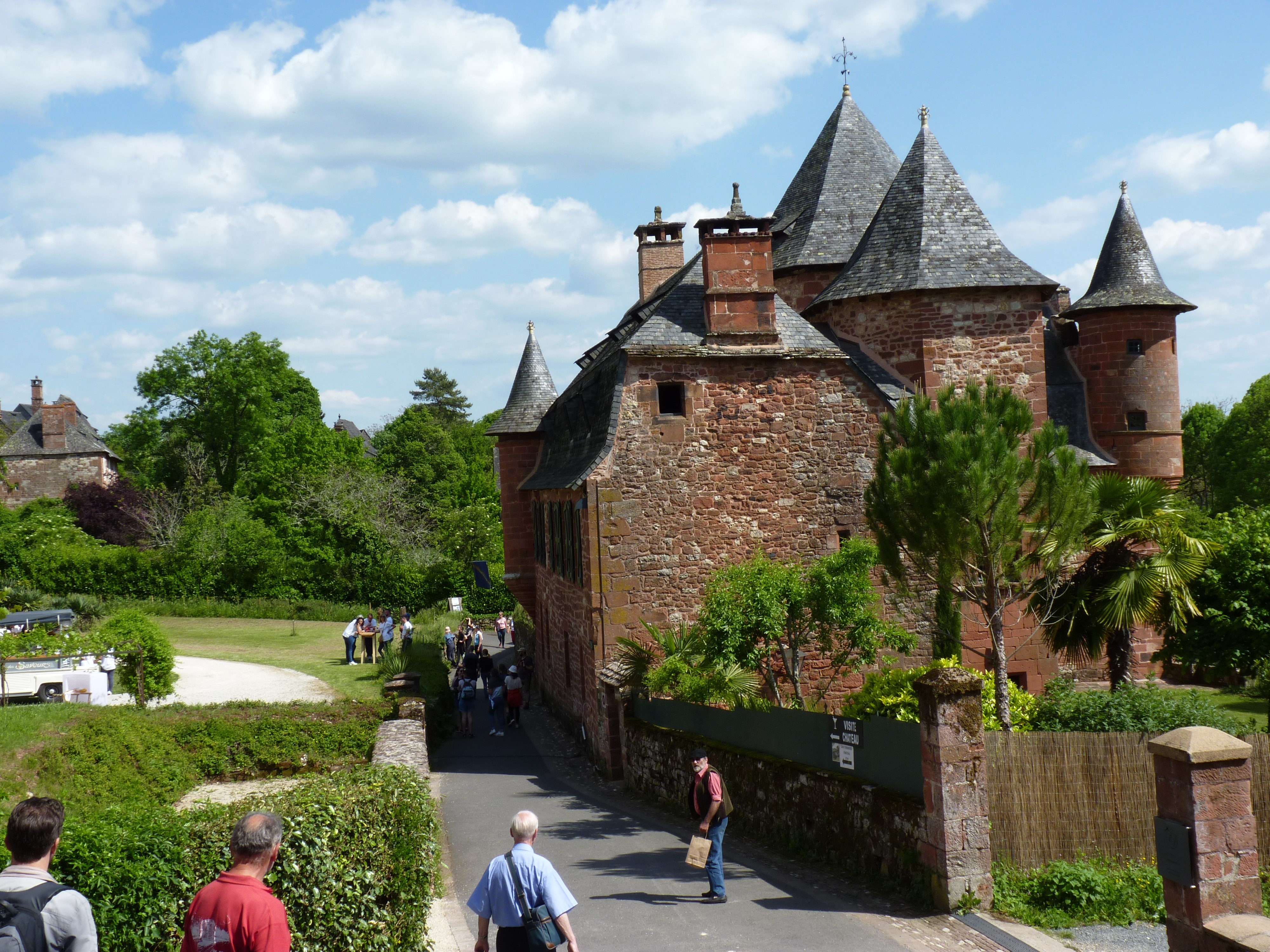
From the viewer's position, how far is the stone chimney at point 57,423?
61406 millimetres

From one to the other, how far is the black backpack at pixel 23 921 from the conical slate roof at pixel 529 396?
72.0 feet

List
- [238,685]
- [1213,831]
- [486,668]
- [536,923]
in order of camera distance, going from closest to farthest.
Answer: [536,923] → [1213,831] → [238,685] → [486,668]

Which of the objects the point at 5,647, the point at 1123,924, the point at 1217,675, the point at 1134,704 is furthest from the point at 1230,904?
the point at 5,647

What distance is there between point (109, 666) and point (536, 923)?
18.8m

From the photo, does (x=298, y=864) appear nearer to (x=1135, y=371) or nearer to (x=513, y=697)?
(x=513, y=697)

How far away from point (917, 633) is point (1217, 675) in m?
4.62

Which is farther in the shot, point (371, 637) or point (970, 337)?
point (371, 637)

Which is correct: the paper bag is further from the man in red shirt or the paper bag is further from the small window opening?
the small window opening

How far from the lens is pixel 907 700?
1308 cm

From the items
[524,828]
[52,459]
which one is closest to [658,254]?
[524,828]

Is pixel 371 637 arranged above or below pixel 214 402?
below

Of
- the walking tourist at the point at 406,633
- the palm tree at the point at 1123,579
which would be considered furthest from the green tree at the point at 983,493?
the walking tourist at the point at 406,633

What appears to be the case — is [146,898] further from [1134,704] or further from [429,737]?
[429,737]

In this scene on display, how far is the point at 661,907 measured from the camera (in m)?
9.64
